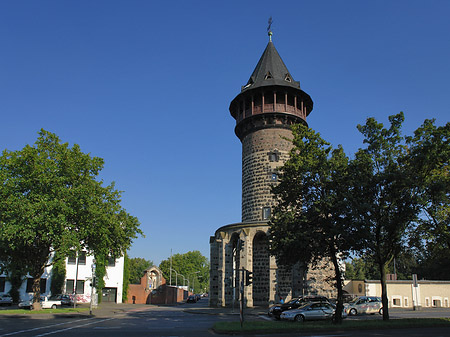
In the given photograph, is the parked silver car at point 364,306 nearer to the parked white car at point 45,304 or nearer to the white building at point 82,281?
the white building at point 82,281

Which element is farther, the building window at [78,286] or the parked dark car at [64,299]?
the building window at [78,286]

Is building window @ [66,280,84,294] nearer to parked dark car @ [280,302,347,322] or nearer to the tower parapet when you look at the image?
the tower parapet

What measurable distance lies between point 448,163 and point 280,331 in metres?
Answer: 12.4

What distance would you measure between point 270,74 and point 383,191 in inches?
953

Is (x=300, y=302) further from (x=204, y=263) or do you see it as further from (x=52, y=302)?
(x=204, y=263)

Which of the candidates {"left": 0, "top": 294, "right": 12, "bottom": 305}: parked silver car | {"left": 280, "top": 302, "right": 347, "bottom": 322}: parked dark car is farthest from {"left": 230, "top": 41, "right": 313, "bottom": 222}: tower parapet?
{"left": 0, "top": 294, "right": 12, "bottom": 305}: parked silver car

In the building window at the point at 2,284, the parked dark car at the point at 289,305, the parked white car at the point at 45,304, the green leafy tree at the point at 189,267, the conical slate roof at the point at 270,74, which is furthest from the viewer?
the green leafy tree at the point at 189,267

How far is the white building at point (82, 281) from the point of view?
43.1 meters

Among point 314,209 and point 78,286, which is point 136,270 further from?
point 314,209

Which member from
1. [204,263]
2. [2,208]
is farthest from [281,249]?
[204,263]

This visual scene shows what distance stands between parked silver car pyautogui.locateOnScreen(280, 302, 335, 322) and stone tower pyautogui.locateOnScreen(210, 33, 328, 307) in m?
9.36

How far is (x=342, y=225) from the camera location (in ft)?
65.3

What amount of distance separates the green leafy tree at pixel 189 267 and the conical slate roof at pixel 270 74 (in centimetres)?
8291

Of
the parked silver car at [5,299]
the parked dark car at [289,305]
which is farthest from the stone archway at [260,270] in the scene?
the parked silver car at [5,299]
